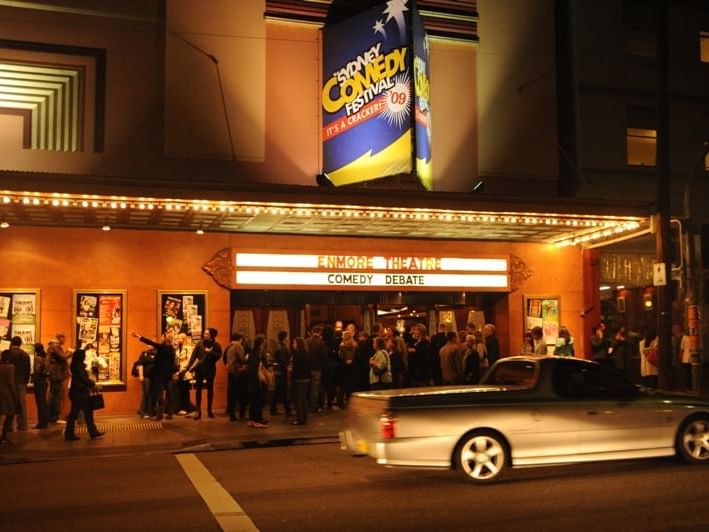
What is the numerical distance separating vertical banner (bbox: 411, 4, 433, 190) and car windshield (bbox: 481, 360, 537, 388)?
8322mm

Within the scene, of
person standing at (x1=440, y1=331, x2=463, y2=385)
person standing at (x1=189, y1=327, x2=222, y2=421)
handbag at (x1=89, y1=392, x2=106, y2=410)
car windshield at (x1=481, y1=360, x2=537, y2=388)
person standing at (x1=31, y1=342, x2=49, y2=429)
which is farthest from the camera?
person standing at (x1=189, y1=327, x2=222, y2=421)

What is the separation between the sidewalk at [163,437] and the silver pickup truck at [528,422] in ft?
14.3

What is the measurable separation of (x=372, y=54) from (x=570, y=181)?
679cm

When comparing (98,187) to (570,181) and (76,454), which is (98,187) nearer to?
(76,454)

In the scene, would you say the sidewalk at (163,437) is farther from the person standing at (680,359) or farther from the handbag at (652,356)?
the person standing at (680,359)

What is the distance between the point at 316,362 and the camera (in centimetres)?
1617

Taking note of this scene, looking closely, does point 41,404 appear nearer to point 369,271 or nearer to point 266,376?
point 266,376

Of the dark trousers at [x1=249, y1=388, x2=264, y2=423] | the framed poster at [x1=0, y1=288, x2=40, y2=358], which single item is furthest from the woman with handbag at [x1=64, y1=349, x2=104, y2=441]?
the framed poster at [x1=0, y1=288, x2=40, y2=358]

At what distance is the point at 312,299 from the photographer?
19797 millimetres

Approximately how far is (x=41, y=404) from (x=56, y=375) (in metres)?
0.67

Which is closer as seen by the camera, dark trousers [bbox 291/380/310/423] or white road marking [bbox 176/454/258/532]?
white road marking [bbox 176/454/258/532]

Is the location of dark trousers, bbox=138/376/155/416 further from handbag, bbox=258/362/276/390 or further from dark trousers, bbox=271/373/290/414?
dark trousers, bbox=271/373/290/414

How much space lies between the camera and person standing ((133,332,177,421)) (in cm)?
1605

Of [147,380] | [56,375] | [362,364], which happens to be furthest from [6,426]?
[362,364]
